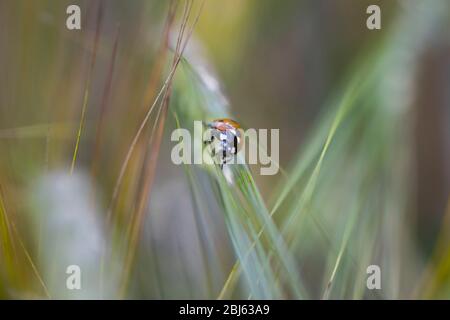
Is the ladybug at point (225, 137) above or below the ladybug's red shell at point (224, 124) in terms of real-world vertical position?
below

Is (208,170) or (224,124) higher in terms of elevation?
(224,124)

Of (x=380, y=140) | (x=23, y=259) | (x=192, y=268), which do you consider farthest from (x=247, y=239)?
Result: (x=23, y=259)

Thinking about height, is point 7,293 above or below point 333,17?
below
